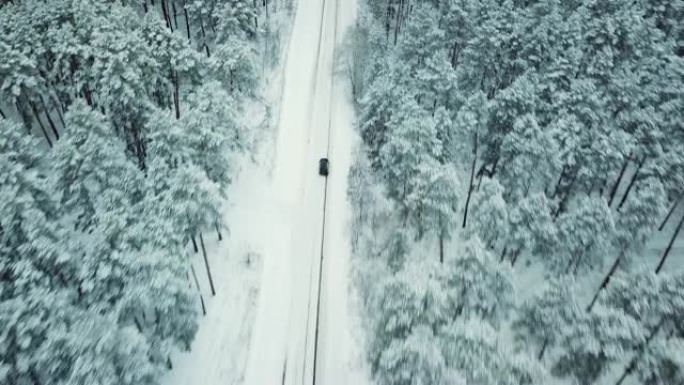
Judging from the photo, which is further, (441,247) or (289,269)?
(289,269)

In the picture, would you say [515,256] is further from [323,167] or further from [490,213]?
[323,167]

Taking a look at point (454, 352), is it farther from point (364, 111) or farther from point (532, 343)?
point (364, 111)

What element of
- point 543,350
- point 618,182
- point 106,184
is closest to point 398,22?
point 618,182

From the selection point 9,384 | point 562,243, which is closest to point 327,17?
point 562,243

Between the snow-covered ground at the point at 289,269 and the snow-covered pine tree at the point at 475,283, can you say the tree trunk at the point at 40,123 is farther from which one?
the snow-covered pine tree at the point at 475,283

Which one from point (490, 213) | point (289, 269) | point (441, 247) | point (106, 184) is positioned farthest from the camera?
point (289, 269)

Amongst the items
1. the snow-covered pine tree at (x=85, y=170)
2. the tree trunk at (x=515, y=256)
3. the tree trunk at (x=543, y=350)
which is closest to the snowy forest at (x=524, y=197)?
the tree trunk at (x=543, y=350)
